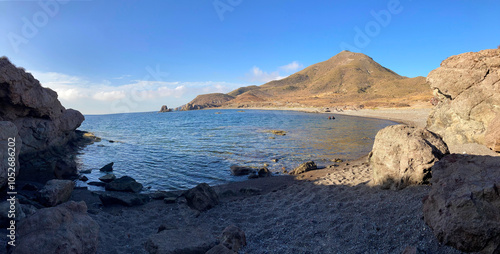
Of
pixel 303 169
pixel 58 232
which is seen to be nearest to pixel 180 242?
pixel 58 232

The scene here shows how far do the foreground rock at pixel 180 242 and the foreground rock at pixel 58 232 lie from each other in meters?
1.26

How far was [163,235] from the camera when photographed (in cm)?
610

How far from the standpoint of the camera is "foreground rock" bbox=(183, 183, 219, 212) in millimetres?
9429

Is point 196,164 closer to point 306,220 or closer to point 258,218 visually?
point 258,218

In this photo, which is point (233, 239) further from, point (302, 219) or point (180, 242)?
point (302, 219)

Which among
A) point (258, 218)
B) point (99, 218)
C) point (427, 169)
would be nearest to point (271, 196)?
point (258, 218)

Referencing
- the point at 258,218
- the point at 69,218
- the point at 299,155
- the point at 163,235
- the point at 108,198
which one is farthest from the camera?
the point at 299,155

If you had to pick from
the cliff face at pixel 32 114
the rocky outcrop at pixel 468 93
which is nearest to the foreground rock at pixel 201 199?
the rocky outcrop at pixel 468 93

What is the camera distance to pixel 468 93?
31.0ft

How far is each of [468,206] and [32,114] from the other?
886 inches

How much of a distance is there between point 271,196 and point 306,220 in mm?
3350

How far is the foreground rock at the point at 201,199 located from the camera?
9.43m

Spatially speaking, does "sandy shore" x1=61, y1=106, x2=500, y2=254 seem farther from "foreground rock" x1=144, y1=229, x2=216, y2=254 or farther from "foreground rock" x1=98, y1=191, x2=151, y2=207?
"foreground rock" x1=144, y1=229, x2=216, y2=254

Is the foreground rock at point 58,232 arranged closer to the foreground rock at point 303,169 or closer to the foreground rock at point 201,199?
the foreground rock at point 201,199
